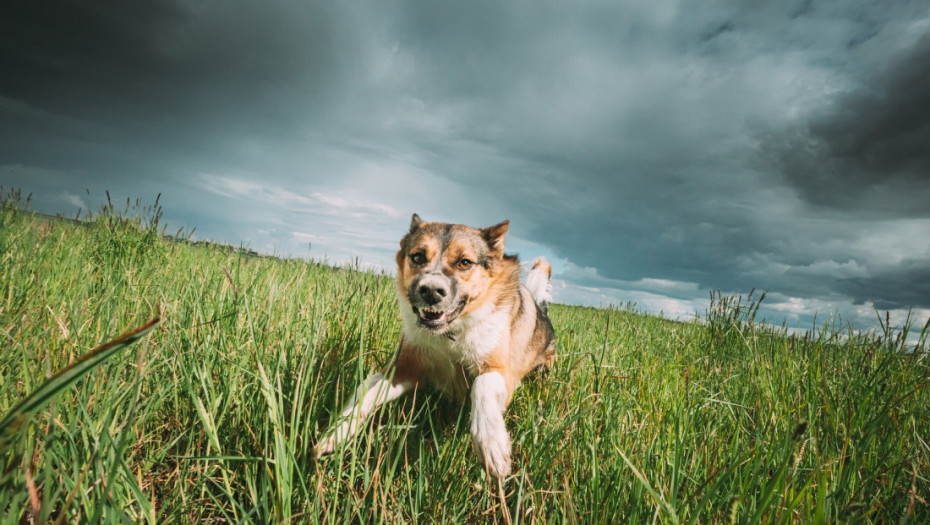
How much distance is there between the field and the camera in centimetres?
142

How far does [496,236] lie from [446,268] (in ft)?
2.77

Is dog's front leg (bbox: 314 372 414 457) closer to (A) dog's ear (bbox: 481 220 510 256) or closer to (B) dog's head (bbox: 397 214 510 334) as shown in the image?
(B) dog's head (bbox: 397 214 510 334)

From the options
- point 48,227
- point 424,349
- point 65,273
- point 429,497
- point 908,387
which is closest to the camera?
point 429,497

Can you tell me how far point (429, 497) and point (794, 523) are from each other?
1547 millimetres

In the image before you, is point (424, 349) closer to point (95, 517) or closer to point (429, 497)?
point (429, 497)

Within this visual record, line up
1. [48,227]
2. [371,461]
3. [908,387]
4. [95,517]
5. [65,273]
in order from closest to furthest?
[95,517] → [371,461] → [908,387] → [65,273] → [48,227]

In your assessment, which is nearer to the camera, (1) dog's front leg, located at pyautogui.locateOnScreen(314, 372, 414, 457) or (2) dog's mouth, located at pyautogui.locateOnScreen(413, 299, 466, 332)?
(1) dog's front leg, located at pyautogui.locateOnScreen(314, 372, 414, 457)

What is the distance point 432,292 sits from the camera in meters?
3.05

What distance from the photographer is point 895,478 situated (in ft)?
6.88

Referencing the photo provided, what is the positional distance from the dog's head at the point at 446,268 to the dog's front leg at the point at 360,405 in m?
0.55

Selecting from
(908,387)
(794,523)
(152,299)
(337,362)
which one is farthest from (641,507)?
(152,299)

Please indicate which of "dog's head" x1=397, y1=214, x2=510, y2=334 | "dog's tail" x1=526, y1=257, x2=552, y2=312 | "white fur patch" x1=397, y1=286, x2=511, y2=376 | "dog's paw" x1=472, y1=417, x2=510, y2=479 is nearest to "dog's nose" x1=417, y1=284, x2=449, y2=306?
"dog's head" x1=397, y1=214, x2=510, y2=334

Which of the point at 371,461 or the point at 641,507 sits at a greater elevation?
the point at 641,507

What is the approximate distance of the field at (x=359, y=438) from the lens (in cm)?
142
